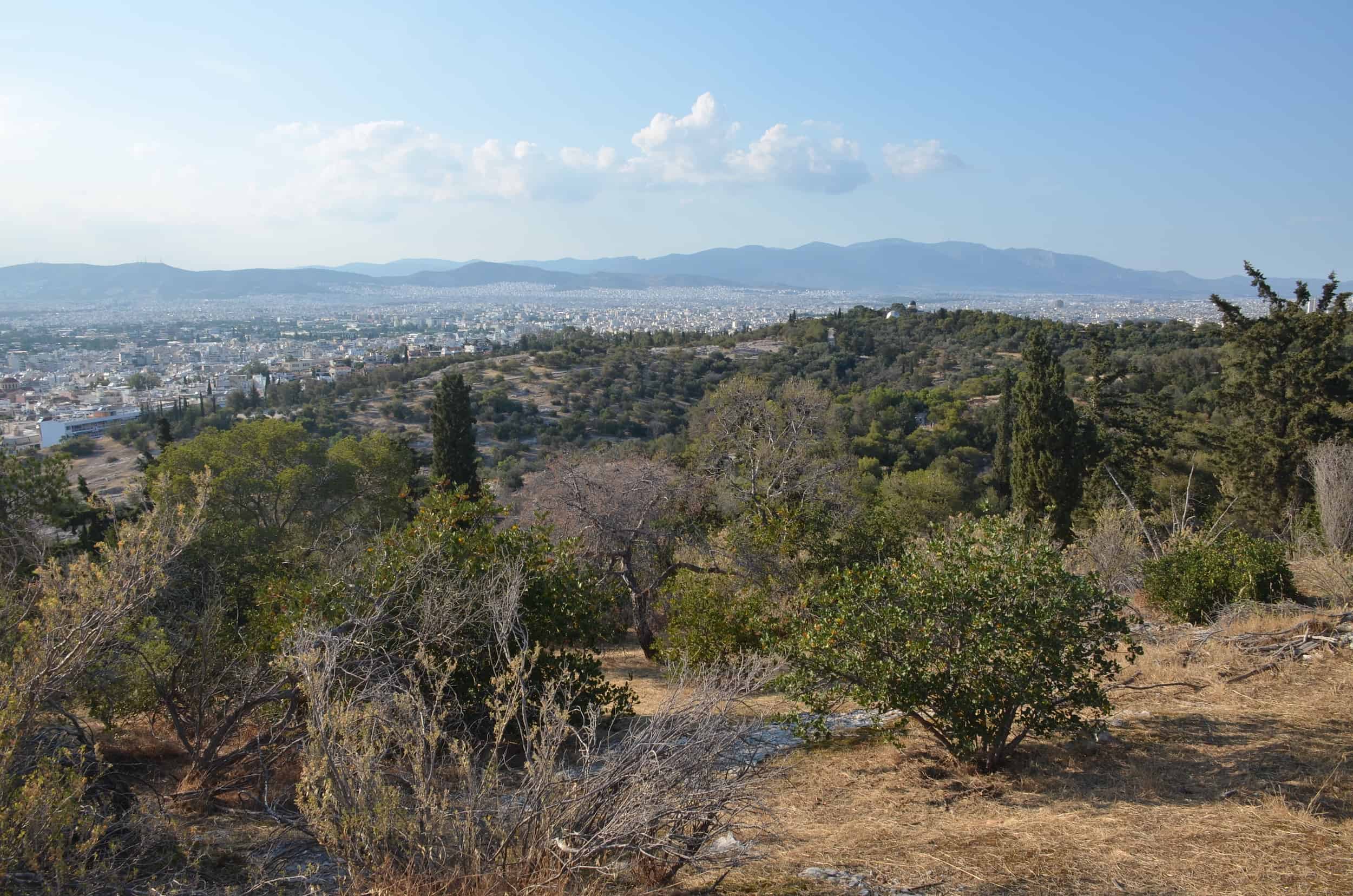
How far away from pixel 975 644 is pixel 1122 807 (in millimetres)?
1442

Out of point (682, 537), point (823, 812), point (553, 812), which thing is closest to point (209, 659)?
point (553, 812)

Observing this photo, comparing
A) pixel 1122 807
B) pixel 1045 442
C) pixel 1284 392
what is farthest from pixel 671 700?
pixel 1284 392

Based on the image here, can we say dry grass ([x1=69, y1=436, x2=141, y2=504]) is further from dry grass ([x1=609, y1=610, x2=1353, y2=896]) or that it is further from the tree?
the tree

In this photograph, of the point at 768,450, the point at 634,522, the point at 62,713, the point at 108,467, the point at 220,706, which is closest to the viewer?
the point at 62,713

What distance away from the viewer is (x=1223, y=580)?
32.5 ft

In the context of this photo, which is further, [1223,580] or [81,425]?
[81,425]

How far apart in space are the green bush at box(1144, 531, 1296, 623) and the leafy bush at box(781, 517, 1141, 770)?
15.7 feet

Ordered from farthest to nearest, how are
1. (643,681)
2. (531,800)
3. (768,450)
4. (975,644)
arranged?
(768,450) → (643,681) → (975,644) → (531,800)

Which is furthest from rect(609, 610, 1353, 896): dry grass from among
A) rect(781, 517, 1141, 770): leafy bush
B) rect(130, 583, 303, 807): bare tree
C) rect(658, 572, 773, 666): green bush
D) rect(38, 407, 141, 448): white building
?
rect(38, 407, 141, 448): white building

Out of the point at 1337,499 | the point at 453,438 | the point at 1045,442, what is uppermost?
the point at 1337,499

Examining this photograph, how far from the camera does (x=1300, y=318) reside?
19.2 m

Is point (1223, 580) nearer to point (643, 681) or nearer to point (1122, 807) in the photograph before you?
point (1122, 807)

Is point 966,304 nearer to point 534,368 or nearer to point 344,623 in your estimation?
point 534,368

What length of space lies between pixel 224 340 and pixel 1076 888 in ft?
375
